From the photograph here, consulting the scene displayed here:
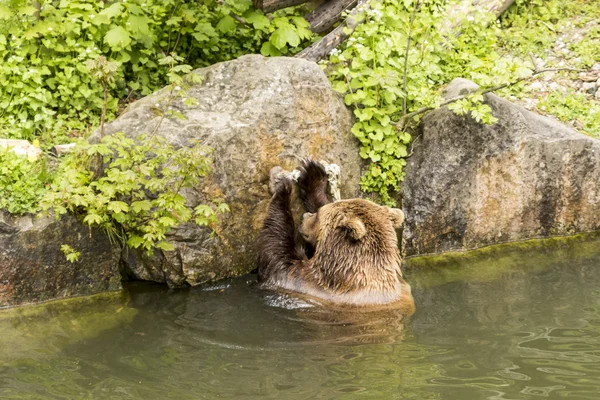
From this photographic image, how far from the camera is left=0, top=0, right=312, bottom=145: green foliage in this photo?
8875mm

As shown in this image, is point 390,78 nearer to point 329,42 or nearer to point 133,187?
point 329,42

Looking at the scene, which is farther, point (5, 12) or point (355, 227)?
point (5, 12)

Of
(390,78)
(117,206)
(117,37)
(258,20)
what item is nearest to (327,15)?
(258,20)

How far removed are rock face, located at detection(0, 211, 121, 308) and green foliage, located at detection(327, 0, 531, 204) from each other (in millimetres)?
3002

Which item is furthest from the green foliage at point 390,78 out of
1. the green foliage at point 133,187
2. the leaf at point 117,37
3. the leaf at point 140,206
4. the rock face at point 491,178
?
the leaf at point 140,206

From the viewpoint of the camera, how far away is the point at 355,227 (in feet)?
23.9

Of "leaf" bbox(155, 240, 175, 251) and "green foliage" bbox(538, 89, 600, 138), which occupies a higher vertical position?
"green foliage" bbox(538, 89, 600, 138)

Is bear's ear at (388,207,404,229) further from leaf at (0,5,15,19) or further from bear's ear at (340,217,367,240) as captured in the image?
leaf at (0,5,15,19)

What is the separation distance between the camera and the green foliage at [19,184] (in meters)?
7.39

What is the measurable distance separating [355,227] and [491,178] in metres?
2.51

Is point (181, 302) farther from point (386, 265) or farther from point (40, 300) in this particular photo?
point (386, 265)

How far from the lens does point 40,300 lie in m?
7.48

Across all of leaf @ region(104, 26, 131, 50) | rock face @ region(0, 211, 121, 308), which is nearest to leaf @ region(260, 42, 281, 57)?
leaf @ region(104, 26, 131, 50)

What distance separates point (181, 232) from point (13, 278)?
1611mm
